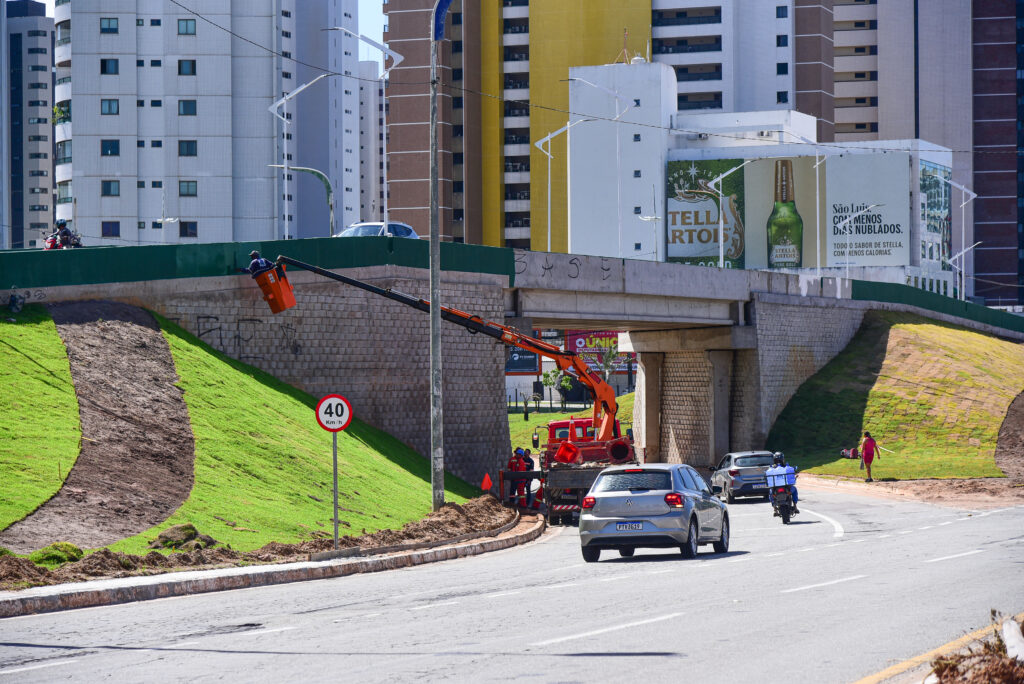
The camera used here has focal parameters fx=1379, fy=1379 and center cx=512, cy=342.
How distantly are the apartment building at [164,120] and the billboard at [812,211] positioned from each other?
112 feet

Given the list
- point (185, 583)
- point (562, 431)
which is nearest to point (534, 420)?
point (562, 431)

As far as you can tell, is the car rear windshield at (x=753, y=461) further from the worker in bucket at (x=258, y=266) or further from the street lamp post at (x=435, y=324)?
the worker in bucket at (x=258, y=266)

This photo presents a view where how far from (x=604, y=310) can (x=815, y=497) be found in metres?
11.0

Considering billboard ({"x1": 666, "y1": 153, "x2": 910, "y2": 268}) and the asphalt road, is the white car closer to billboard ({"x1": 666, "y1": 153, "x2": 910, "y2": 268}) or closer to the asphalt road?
the asphalt road

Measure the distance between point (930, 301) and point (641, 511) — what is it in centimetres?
5457

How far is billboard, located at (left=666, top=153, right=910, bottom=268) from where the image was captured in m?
101

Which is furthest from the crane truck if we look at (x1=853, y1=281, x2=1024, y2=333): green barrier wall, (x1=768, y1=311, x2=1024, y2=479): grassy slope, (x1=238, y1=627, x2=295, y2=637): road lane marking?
(x1=853, y1=281, x2=1024, y2=333): green barrier wall

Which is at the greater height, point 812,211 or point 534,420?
point 812,211

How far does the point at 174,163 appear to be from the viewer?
102062 mm

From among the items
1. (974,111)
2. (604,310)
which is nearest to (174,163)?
(604,310)

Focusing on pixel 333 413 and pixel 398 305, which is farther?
pixel 398 305

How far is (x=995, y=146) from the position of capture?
139m

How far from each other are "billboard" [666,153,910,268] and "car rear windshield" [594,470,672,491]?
81.3 meters

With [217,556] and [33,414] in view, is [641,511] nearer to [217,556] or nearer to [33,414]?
[217,556]
